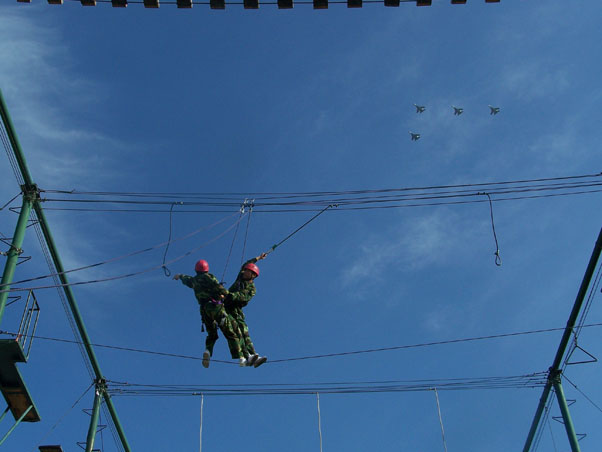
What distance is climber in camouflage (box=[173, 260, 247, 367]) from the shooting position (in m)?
12.2

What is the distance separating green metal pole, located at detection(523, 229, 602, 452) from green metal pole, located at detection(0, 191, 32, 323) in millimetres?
10953

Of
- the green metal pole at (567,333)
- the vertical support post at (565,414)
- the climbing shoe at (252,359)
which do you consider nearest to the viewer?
the climbing shoe at (252,359)

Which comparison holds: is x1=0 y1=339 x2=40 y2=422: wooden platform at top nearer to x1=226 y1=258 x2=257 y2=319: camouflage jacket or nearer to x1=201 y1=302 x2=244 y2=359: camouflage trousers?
x1=201 y1=302 x2=244 y2=359: camouflage trousers

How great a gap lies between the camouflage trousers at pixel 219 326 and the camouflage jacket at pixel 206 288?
0.43 feet

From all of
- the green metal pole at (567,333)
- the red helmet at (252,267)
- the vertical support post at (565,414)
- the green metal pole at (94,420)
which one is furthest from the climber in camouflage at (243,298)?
the vertical support post at (565,414)

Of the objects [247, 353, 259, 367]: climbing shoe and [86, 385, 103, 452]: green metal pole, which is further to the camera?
[86, 385, 103, 452]: green metal pole

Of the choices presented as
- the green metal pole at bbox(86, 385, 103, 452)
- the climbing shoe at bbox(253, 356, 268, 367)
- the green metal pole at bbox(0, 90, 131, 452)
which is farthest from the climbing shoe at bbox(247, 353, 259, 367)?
the green metal pole at bbox(86, 385, 103, 452)

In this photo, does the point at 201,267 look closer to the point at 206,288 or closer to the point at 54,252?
the point at 206,288

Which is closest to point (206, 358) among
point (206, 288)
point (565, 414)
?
point (206, 288)

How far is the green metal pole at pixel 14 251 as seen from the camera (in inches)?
447

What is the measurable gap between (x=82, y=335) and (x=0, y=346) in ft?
6.94

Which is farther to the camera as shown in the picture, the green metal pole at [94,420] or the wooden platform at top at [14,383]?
the green metal pole at [94,420]

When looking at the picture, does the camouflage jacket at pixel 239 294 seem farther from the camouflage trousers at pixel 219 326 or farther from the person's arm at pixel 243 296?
the camouflage trousers at pixel 219 326

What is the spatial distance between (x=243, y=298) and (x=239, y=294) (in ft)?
0.37
